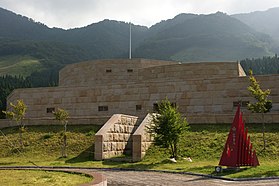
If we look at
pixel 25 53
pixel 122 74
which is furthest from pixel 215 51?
pixel 122 74

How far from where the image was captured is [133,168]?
17.4 metres

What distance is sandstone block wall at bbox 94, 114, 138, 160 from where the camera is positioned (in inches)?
787

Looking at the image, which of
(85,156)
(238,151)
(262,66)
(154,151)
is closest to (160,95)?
(154,151)

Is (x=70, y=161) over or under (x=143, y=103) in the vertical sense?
under

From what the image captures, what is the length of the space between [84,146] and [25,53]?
15264 centimetres

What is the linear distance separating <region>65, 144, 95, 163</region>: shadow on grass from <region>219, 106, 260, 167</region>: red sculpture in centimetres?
831

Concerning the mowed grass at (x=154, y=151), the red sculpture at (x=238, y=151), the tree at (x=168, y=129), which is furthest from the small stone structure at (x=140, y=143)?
the red sculpture at (x=238, y=151)

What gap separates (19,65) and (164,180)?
136480mm

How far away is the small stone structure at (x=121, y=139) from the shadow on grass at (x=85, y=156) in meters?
0.71

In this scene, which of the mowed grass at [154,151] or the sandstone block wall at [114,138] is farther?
the sandstone block wall at [114,138]

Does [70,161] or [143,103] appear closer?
[70,161]

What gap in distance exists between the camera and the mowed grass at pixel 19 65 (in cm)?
12712

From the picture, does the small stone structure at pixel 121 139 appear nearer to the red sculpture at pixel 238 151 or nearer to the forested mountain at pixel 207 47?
the red sculpture at pixel 238 151

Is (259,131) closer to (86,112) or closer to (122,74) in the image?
(86,112)
